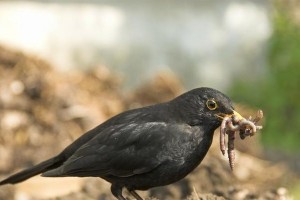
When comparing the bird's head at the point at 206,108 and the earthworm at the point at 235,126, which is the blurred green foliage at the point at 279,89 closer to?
the bird's head at the point at 206,108

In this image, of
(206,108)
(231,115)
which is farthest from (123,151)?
(231,115)

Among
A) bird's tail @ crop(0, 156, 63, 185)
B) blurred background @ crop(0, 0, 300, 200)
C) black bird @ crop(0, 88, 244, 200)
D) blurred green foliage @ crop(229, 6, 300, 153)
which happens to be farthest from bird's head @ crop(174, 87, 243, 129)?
blurred green foliage @ crop(229, 6, 300, 153)

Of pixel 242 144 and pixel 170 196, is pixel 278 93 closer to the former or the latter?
pixel 242 144

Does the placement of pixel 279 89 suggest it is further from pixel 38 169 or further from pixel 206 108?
pixel 206 108

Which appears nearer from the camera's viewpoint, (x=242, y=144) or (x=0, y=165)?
(x=0, y=165)

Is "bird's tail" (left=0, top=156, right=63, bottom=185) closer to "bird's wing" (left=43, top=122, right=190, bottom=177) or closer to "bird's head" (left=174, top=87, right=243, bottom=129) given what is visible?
"bird's wing" (left=43, top=122, right=190, bottom=177)

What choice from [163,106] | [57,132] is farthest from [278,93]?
[163,106]
